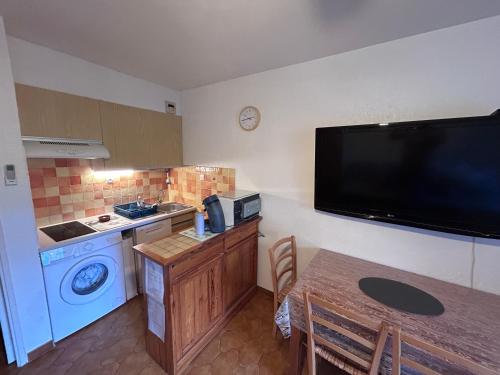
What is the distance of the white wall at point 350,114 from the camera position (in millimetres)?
1298

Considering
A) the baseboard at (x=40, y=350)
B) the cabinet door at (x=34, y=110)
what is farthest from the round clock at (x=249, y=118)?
the baseboard at (x=40, y=350)

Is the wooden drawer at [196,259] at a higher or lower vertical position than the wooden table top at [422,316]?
higher

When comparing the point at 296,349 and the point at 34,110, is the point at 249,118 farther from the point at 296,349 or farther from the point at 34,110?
the point at 296,349

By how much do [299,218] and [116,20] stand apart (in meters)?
1.97

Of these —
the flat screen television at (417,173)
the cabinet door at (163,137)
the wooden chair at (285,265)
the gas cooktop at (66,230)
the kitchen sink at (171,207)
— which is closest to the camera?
the flat screen television at (417,173)

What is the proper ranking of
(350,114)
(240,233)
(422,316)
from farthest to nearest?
(240,233) < (350,114) < (422,316)

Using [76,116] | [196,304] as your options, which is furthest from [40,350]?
[76,116]

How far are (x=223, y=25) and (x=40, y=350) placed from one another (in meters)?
2.65

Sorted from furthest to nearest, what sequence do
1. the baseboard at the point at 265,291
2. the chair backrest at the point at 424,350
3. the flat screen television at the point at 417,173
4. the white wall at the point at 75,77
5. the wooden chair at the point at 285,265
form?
the baseboard at the point at 265,291 < the wooden chair at the point at 285,265 < the white wall at the point at 75,77 < the flat screen television at the point at 417,173 < the chair backrest at the point at 424,350

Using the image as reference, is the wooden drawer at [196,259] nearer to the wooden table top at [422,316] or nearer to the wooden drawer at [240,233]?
the wooden drawer at [240,233]

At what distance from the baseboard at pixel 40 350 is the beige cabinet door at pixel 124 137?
1.47 metres

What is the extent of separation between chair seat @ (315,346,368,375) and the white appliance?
6.01ft

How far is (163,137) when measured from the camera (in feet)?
8.23

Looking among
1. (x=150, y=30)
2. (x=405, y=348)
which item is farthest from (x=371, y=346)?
(x=150, y=30)
